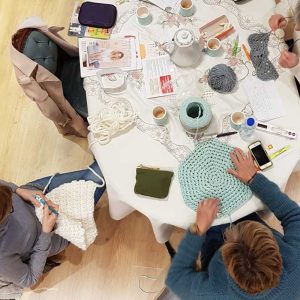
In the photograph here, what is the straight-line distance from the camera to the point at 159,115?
149 centimetres

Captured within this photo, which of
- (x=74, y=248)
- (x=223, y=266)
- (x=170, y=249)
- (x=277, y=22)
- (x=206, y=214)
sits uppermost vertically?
(x=277, y=22)

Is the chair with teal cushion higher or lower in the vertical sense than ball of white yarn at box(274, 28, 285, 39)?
lower

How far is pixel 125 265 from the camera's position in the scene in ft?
6.69

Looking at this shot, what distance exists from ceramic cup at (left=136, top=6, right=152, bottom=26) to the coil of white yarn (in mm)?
414

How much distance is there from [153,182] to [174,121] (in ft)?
0.93

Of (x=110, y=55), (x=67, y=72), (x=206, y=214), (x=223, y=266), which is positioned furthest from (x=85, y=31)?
(x=223, y=266)

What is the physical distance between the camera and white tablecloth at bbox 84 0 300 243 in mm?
1420

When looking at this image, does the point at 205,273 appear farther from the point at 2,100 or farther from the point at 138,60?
the point at 2,100

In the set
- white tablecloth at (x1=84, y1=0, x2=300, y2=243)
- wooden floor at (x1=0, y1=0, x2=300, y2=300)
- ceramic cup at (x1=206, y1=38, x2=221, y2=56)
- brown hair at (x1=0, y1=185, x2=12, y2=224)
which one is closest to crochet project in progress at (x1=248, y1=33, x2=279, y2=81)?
white tablecloth at (x1=84, y1=0, x2=300, y2=243)

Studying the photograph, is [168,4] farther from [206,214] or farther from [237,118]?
[206,214]

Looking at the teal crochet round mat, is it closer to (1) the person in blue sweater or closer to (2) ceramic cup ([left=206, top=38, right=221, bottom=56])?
(1) the person in blue sweater

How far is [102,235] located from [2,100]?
3.71 ft

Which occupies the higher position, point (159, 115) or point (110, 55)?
point (110, 55)

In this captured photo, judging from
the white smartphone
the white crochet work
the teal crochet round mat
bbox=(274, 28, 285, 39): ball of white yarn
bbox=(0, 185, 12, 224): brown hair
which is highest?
bbox=(274, 28, 285, 39): ball of white yarn
